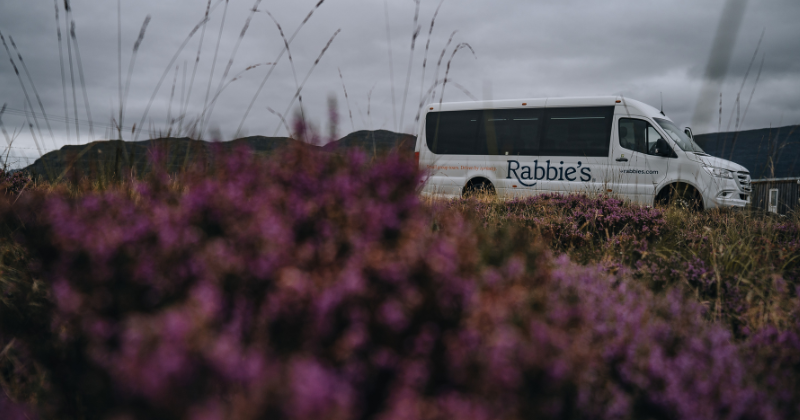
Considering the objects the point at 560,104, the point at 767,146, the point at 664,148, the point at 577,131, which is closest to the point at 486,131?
the point at 560,104

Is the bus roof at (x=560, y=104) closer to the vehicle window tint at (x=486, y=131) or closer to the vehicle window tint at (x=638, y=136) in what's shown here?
the vehicle window tint at (x=486, y=131)

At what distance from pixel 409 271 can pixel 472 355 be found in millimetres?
260

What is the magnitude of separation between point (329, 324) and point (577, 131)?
12.2 meters

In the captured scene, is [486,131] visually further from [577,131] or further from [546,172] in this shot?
[577,131]

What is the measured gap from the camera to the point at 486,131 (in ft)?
42.4

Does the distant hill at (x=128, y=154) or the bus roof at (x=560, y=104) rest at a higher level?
the bus roof at (x=560, y=104)

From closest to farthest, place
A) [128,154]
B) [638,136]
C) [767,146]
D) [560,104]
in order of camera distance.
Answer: [128,154] < [767,146] < [638,136] < [560,104]

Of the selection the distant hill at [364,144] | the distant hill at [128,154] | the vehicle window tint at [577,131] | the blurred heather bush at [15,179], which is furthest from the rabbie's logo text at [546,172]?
the blurred heather bush at [15,179]

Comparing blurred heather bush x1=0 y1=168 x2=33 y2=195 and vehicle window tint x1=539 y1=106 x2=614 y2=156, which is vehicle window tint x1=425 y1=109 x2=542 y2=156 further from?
blurred heather bush x1=0 y1=168 x2=33 y2=195

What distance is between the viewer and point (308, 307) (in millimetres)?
1075

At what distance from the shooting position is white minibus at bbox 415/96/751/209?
10.5m

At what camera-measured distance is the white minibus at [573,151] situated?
10.5 metres

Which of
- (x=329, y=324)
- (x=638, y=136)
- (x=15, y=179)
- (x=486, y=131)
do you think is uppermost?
(x=486, y=131)

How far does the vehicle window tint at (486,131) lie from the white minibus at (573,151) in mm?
29
